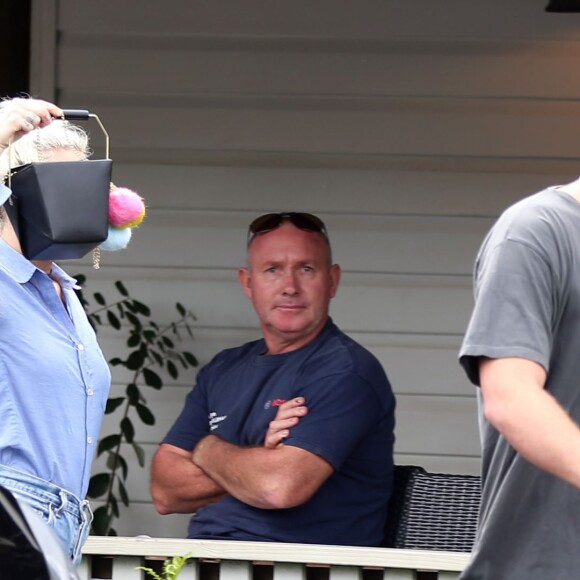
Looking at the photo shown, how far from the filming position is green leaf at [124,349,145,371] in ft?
18.0

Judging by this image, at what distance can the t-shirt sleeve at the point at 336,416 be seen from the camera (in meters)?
4.07

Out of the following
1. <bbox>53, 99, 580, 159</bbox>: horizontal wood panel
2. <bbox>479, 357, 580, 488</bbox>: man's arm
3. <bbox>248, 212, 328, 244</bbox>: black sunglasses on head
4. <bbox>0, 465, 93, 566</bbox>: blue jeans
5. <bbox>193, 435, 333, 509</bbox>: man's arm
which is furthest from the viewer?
<bbox>53, 99, 580, 159</bbox>: horizontal wood panel

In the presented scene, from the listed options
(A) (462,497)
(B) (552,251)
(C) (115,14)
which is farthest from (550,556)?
(C) (115,14)

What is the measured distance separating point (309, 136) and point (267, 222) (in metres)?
1.13

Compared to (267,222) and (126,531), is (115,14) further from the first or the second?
(126,531)

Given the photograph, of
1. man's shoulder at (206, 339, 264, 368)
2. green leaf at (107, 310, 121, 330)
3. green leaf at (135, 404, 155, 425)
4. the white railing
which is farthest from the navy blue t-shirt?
green leaf at (107, 310, 121, 330)

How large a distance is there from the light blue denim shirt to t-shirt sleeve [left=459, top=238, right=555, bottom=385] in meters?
0.97

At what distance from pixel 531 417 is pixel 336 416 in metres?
2.00

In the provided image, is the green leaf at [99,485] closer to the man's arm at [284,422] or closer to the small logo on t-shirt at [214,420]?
the small logo on t-shirt at [214,420]

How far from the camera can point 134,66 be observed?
5.63 meters

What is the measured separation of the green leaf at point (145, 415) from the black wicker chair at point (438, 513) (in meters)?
1.58

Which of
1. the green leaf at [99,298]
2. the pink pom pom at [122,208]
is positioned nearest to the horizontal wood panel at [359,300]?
the green leaf at [99,298]

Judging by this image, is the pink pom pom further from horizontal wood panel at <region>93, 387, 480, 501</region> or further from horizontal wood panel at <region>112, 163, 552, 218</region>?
horizontal wood panel at <region>93, 387, 480, 501</region>

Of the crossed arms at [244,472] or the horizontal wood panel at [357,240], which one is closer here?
the crossed arms at [244,472]
